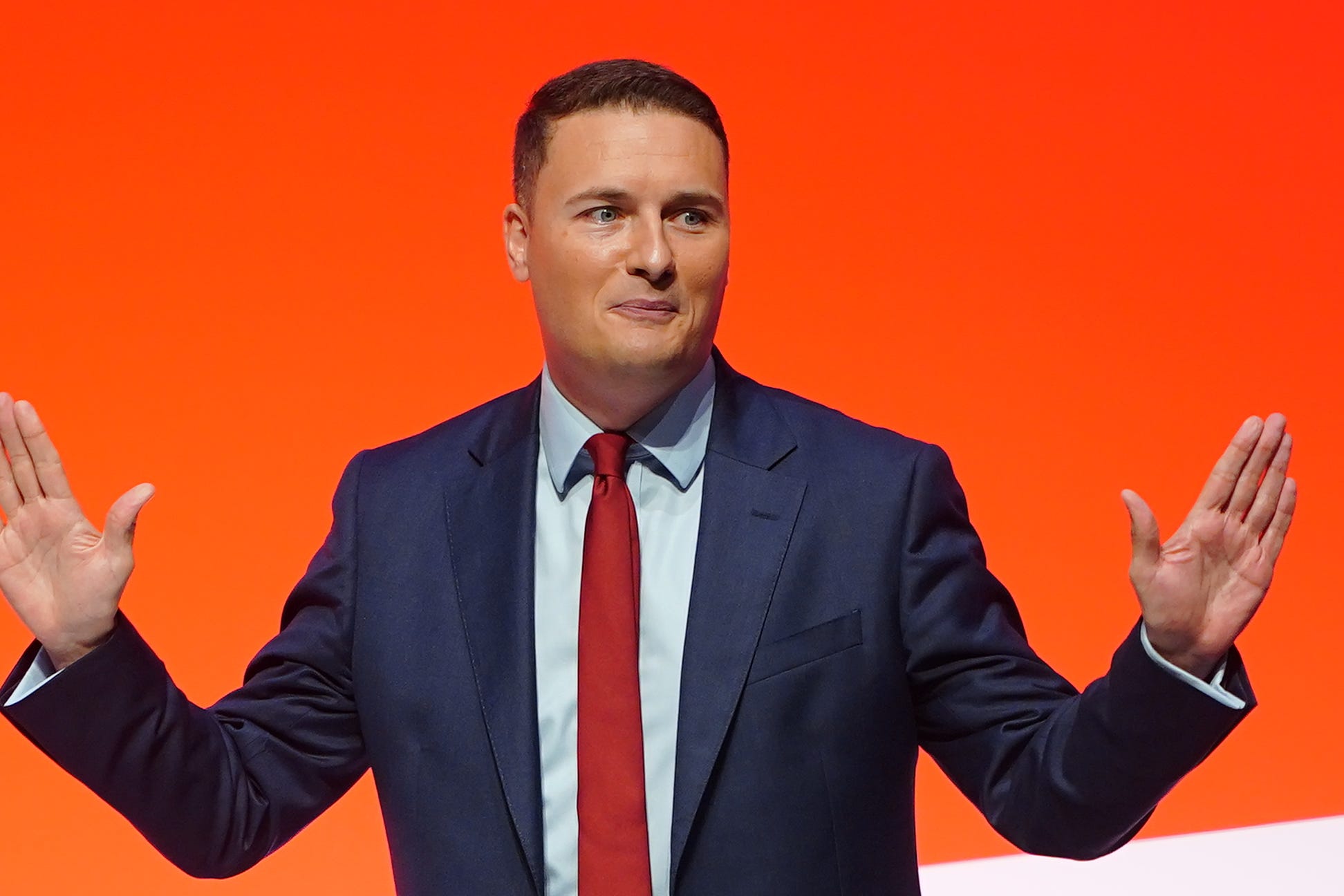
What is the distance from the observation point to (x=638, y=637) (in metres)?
1.55

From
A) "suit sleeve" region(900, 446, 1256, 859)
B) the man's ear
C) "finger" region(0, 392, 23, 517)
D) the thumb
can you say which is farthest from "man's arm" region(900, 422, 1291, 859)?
"finger" region(0, 392, 23, 517)

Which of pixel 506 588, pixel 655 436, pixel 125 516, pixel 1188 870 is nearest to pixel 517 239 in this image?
pixel 655 436

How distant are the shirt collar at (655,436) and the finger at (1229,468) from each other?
52 cm

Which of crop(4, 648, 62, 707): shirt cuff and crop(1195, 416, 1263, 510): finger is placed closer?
crop(1195, 416, 1263, 510): finger

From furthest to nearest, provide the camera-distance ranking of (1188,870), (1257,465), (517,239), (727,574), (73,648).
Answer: (1188,870) → (517,239) → (727,574) → (73,648) → (1257,465)

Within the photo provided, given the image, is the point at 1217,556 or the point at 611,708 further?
the point at 611,708

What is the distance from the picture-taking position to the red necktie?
1473mm

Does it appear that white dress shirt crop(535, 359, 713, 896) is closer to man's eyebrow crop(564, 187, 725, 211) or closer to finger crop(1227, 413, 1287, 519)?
man's eyebrow crop(564, 187, 725, 211)

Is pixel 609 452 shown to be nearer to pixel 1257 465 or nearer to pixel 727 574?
pixel 727 574

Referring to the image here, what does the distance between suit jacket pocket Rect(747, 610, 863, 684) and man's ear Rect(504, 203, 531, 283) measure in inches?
19.6

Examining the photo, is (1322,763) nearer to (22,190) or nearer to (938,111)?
(938,111)

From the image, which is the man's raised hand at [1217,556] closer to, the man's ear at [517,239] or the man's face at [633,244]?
the man's face at [633,244]

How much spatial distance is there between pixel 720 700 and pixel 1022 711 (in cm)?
29

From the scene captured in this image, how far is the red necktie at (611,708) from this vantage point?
1.47 meters
